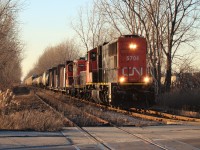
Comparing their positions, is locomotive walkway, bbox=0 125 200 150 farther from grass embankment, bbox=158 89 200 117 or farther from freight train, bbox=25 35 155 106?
grass embankment, bbox=158 89 200 117

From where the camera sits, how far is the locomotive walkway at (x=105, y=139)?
8789 mm

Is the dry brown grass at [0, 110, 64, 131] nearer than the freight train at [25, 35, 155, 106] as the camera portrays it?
Yes

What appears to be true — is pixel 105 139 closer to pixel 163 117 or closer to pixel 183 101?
pixel 163 117

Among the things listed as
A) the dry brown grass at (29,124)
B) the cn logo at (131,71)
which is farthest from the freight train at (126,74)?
the dry brown grass at (29,124)

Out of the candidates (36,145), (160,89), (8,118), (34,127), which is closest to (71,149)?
(36,145)

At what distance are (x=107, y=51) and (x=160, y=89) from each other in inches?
267

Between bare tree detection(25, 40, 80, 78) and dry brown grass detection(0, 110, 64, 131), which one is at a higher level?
bare tree detection(25, 40, 80, 78)

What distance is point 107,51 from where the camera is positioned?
23500mm

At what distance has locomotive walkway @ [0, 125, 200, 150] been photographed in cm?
879

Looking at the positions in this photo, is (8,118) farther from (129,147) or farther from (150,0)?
(150,0)

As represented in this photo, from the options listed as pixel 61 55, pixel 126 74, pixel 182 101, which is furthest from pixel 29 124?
pixel 61 55

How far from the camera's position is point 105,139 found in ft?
32.5

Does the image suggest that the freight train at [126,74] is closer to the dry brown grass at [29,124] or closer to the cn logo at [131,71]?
the cn logo at [131,71]

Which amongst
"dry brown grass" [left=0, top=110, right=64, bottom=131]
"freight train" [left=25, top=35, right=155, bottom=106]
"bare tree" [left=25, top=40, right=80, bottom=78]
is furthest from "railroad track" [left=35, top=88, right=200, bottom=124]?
"bare tree" [left=25, top=40, right=80, bottom=78]
